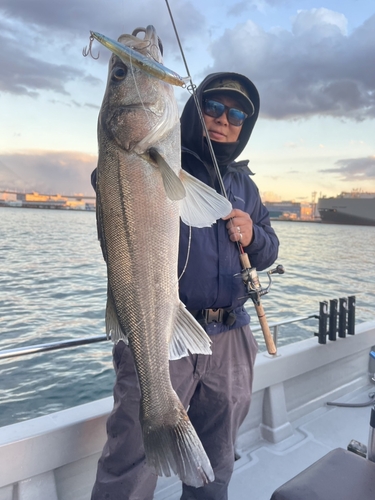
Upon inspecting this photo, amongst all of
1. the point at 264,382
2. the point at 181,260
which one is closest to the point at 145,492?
the point at 181,260

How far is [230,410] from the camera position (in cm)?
229

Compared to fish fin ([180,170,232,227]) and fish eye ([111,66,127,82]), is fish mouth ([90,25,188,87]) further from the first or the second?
fish fin ([180,170,232,227])

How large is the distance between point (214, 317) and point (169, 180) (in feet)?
3.17

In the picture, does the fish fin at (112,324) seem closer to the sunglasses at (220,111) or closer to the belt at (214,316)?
the belt at (214,316)

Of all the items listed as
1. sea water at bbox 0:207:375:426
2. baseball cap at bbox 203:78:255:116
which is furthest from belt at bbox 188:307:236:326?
sea water at bbox 0:207:375:426

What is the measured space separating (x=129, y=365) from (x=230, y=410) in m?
0.67

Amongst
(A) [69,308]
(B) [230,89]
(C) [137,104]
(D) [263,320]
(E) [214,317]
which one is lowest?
(A) [69,308]

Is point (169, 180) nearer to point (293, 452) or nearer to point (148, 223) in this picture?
point (148, 223)

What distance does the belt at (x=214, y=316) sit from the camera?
223 cm

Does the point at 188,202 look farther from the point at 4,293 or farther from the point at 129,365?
the point at 4,293

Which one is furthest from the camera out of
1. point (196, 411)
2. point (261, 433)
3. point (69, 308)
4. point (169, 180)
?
point (69, 308)

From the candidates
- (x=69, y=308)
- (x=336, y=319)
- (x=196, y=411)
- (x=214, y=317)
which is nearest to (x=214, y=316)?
(x=214, y=317)

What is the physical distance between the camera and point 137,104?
65.4 inches

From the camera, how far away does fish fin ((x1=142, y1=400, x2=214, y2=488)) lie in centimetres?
165
